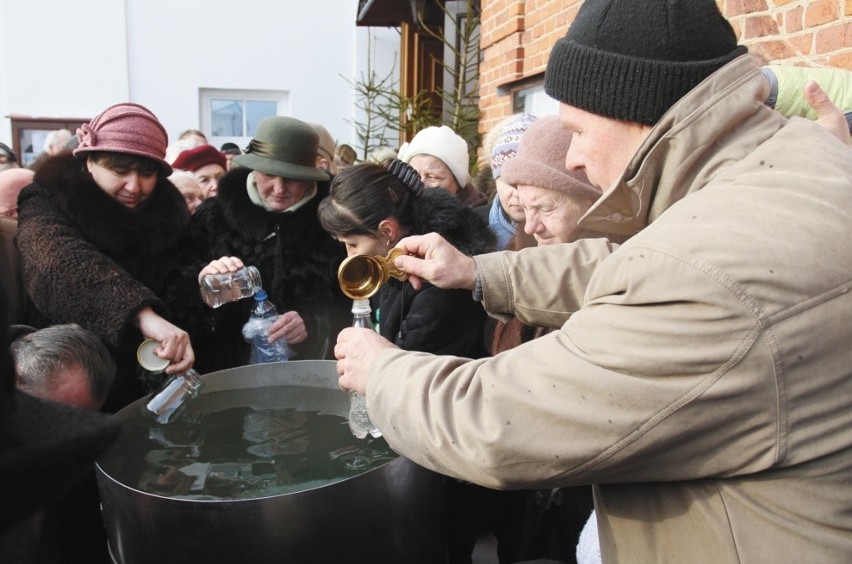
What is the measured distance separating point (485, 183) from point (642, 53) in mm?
3039

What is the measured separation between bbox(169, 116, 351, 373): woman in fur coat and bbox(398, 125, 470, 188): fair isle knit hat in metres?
1.07

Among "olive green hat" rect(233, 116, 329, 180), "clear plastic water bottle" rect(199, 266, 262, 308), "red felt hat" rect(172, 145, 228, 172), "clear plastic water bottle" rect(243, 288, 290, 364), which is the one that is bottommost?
"clear plastic water bottle" rect(243, 288, 290, 364)

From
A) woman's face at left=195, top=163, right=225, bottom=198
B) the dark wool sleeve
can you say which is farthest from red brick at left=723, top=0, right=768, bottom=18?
woman's face at left=195, top=163, right=225, bottom=198

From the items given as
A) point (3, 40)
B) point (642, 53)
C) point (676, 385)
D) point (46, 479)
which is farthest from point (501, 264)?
point (3, 40)

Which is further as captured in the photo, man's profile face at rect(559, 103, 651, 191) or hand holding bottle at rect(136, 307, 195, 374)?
hand holding bottle at rect(136, 307, 195, 374)

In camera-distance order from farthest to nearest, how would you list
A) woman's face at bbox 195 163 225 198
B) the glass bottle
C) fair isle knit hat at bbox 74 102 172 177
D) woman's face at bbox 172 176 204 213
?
woman's face at bbox 195 163 225 198 < woman's face at bbox 172 176 204 213 < fair isle knit hat at bbox 74 102 172 177 < the glass bottle

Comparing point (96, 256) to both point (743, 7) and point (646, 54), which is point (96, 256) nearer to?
point (646, 54)

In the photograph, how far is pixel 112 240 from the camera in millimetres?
2582

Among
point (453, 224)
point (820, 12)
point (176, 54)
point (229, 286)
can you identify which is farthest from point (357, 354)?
point (176, 54)

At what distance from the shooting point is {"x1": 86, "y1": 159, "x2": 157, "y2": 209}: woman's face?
2.63 metres

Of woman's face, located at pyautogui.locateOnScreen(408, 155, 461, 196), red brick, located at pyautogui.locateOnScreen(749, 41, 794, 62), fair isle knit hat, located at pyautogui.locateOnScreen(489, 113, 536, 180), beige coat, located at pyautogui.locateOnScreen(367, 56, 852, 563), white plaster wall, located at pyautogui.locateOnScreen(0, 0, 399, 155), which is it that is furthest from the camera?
white plaster wall, located at pyautogui.locateOnScreen(0, 0, 399, 155)

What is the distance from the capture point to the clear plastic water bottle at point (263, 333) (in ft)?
9.03

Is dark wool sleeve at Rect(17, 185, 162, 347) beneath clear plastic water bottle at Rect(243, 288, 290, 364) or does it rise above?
above

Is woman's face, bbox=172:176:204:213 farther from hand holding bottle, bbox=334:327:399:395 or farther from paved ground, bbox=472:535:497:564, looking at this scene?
hand holding bottle, bbox=334:327:399:395
